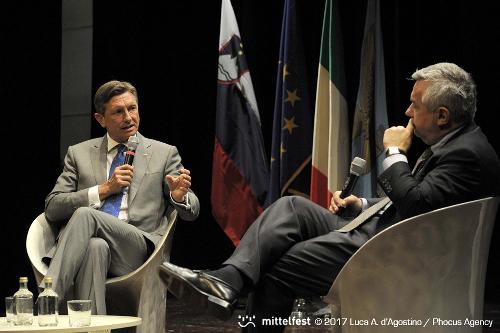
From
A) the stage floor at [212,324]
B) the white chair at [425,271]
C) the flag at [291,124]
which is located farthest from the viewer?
the flag at [291,124]

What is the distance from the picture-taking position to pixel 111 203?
11.6 ft

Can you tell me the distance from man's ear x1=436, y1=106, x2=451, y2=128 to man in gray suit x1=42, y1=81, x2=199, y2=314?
1119mm

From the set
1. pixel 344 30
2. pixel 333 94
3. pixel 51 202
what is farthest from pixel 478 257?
pixel 344 30

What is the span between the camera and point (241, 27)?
5.79 metres

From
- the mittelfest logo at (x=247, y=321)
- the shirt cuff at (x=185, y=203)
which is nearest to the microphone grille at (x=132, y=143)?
the shirt cuff at (x=185, y=203)

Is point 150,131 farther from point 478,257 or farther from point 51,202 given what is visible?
point 478,257

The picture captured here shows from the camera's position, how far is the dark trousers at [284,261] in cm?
248

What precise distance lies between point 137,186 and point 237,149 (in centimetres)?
131

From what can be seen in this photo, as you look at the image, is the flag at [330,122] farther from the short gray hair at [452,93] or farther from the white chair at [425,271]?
the white chair at [425,271]

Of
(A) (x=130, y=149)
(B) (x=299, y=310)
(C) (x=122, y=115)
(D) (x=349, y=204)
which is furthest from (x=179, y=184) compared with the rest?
(B) (x=299, y=310)

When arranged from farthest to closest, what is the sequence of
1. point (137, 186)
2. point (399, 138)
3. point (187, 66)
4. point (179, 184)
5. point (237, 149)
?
point (187, 66) < point (237, 149) < point (137, 186) < point (179, 184) < point (399, 138)

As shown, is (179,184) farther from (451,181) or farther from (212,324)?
(451,181)

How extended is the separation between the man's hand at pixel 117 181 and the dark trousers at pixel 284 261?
0.97 meters

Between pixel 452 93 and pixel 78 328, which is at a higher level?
pixel 452 93
